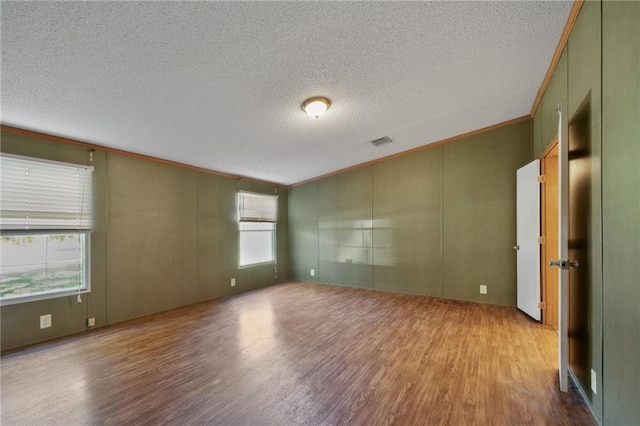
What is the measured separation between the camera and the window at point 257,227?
5.42 meters

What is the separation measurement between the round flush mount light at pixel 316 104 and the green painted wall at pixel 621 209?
2033 mm

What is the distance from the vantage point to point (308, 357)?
101 inches

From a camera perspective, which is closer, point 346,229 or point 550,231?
point 550,231

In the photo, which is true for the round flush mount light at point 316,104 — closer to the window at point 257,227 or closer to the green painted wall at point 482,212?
the green painted wall at point 482,212

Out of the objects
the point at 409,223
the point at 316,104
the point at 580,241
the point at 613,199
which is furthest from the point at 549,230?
the point at 316,104

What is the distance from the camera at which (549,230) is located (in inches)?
130

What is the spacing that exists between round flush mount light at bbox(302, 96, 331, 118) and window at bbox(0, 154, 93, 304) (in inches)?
111

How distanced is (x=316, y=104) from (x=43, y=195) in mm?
3169

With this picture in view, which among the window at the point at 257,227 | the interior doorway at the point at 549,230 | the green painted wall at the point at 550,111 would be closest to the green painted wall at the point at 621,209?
the green painted wall at the point at 550,111

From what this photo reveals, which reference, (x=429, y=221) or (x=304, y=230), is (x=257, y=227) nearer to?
(x=304, y=230)

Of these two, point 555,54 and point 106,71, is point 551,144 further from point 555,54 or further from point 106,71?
point 106,71

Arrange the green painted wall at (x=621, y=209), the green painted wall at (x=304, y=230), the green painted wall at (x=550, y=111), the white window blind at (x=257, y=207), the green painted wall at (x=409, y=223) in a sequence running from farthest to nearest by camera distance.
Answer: the green painted wall at (x=304, y=230)
the white window blind at (x=257, y=207)
the green painted wall at (x=409, y=223)
the green painted wall at (x=550, y=111)
the green painted wall at (x=621, y=209)

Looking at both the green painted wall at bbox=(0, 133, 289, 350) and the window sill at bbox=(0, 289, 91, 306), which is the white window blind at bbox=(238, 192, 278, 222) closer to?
the green painted wall at bbox=(0, 133, 289, 350)

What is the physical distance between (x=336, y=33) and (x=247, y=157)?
272 centimetres
